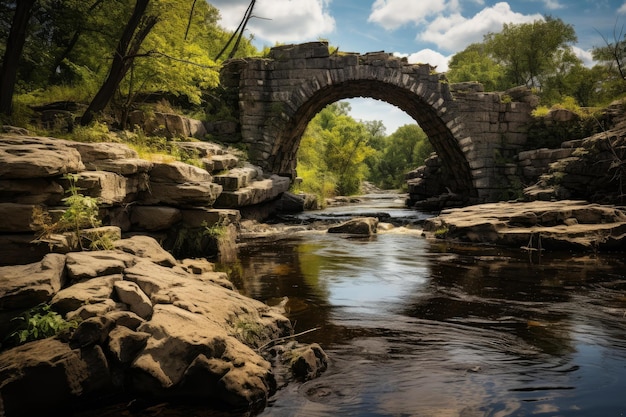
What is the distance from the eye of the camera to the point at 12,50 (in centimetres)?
1012

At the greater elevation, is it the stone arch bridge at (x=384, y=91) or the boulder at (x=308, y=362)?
the stone arch bridge at (x=384, y=91)

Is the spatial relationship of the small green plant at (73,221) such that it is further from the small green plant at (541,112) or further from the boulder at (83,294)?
the small green plant at (541,112)

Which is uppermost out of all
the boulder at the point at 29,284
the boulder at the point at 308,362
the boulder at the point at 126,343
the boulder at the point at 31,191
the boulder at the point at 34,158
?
the boulder at the point at 34,158

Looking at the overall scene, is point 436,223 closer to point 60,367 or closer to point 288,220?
point 288,220

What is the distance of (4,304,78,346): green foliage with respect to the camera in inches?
158

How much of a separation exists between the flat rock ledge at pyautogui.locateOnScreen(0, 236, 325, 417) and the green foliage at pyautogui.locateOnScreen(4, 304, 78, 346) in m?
0.08

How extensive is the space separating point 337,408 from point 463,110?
62.7 feet

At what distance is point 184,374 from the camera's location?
3.85m

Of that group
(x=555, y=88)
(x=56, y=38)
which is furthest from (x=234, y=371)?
(x=555, y=88)

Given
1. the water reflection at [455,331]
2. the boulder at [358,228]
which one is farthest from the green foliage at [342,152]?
the water reflection at [455,331]

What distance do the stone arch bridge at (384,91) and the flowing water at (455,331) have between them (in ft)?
34.8

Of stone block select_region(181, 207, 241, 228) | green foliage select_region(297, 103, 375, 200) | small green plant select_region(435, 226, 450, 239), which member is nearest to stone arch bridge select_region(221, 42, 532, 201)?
small green plant select_region(435, 226, 450, 239)

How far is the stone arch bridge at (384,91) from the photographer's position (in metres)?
19.8

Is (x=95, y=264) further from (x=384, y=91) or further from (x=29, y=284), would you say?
(x=384, y=91)
